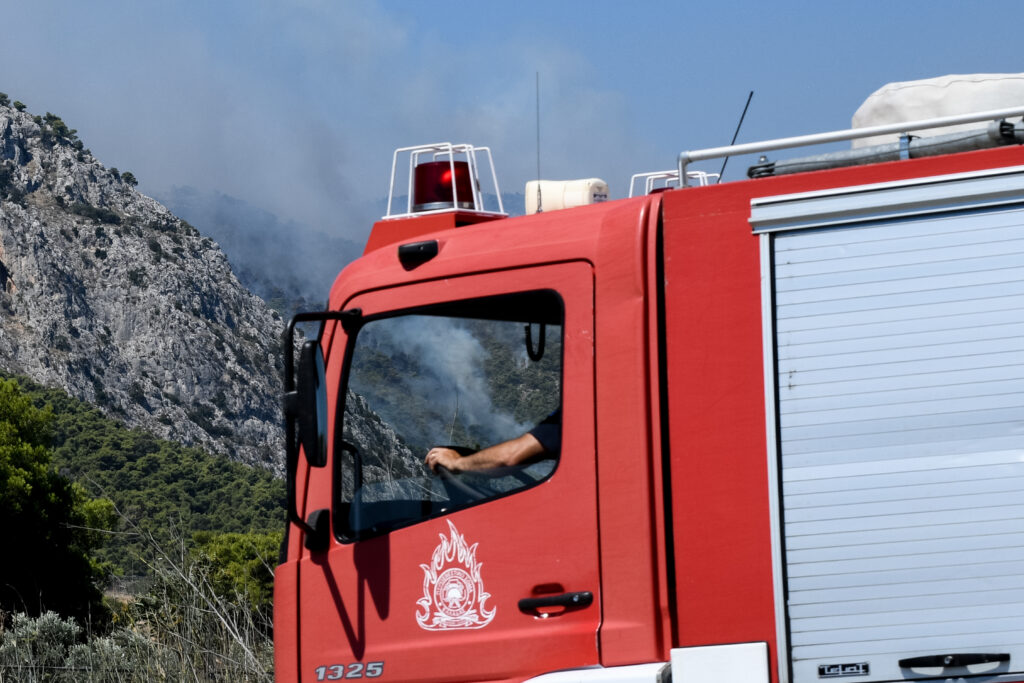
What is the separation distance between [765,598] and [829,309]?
74 cm

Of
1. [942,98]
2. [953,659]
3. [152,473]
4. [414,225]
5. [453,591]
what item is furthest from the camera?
[152,473]

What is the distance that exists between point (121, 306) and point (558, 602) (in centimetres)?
8438

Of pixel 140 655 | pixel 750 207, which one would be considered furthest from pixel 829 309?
pixel 140 655

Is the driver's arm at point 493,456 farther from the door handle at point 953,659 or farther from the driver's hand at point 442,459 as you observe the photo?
the door handle at point 953,659

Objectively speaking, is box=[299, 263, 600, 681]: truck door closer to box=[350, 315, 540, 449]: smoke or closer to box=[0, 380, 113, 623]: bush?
box=[350, 315, 540, 449]: smoke

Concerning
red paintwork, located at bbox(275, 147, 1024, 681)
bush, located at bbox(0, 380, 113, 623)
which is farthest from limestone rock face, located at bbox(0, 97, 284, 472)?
red paintwork, located at bbox(275, 147, 1024, 681)

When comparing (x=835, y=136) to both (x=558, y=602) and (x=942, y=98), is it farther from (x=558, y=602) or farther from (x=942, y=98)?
(x=558, y=602)

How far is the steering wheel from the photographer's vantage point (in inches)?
136

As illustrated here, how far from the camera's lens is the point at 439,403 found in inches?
147

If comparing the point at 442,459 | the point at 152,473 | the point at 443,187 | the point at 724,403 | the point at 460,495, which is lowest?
the point at 460,495

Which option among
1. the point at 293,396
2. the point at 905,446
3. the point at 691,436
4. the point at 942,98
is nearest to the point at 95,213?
the point at 293,396

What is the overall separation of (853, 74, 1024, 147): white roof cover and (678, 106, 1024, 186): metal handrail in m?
0.39

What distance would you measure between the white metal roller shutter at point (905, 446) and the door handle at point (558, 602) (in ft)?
1.83

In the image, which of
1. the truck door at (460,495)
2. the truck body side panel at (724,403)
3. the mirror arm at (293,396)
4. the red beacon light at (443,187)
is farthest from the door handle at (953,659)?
the red beacon light at (443,187)
